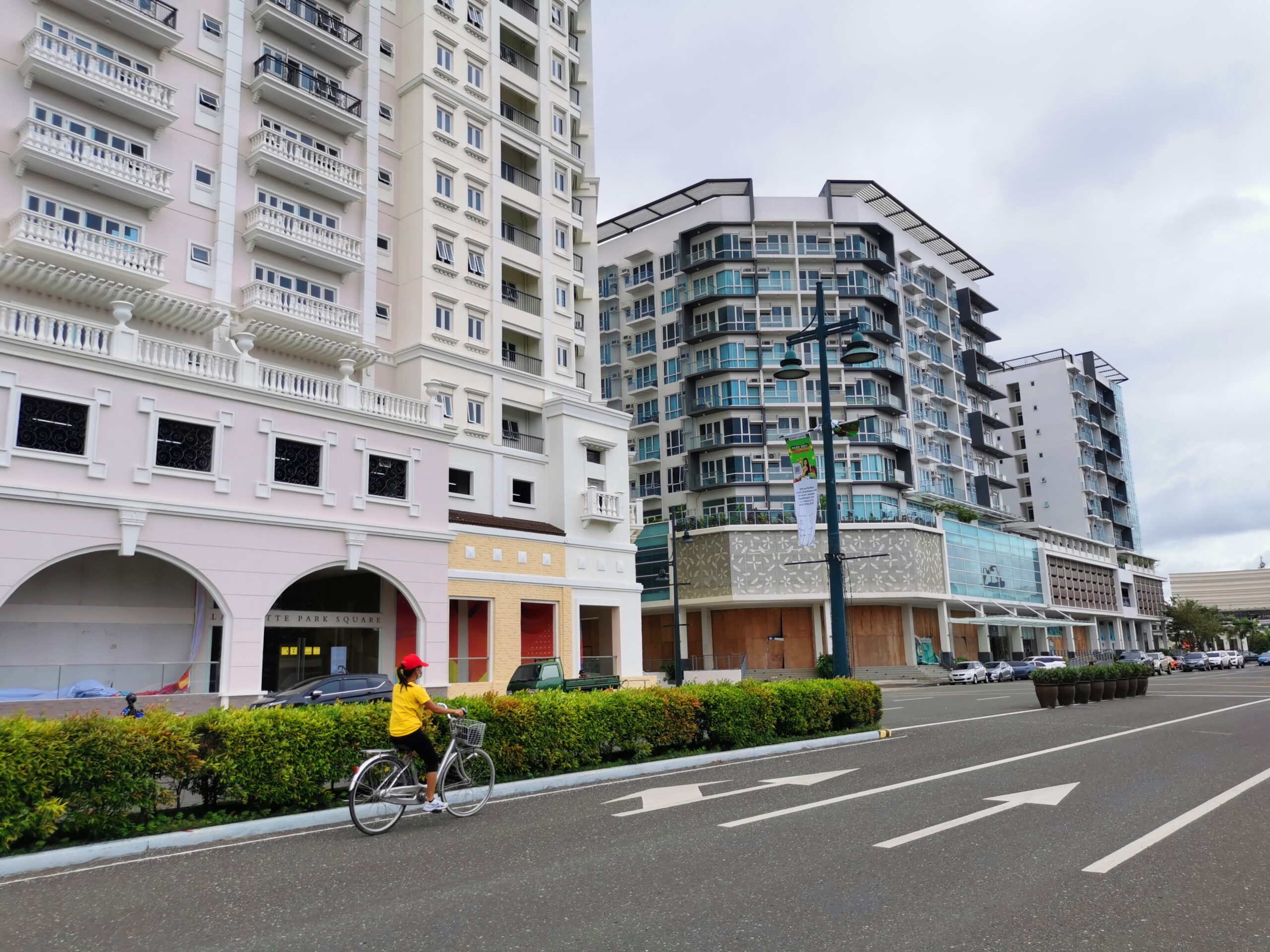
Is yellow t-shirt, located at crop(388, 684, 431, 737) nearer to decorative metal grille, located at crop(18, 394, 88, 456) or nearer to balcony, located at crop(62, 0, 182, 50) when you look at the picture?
decorative metal grille, located at crop(18, 394, 88, 456)

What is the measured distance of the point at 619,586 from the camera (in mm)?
35125

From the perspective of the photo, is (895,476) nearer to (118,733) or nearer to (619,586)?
(619,586)

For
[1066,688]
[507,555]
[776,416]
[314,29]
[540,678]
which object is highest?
[314,29]

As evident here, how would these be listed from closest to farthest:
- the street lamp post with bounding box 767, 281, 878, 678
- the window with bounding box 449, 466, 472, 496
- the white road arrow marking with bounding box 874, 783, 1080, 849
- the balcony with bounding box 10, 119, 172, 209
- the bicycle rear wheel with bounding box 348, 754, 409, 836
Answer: the white road arrow marking with bounding box 874, 783, 1080, 849
the bicycle rear wheel with bounding box 348, 754, 409, 836
the street lamp post with bounding box 767, 281, 878, 678
the balcony with bounding box 10, 119, 172, 209
the window with bounding box 449, 466, 472, 496

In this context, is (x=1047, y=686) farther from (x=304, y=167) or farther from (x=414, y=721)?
(x=304, y=167)

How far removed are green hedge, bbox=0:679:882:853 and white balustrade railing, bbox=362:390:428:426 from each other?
46.9 ft

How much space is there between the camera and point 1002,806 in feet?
32.5

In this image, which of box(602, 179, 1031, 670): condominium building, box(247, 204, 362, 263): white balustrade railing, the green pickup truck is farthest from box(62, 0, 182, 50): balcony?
box(602, 179, 1031, 670): condominium building

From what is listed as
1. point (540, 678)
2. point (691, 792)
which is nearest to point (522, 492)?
point (540, 678)

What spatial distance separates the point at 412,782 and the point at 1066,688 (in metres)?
21.3

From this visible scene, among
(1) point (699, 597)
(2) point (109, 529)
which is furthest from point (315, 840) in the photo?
(1) point (699, 597)

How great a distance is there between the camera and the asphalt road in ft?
19.0

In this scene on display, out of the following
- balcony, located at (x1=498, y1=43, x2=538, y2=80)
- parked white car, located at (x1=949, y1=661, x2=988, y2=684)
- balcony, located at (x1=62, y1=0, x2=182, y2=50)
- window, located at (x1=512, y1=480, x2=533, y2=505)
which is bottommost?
parked white car, located at (x1=949, y1=661, x2=988, y2=684)

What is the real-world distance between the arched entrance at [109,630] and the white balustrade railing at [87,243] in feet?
24.5
